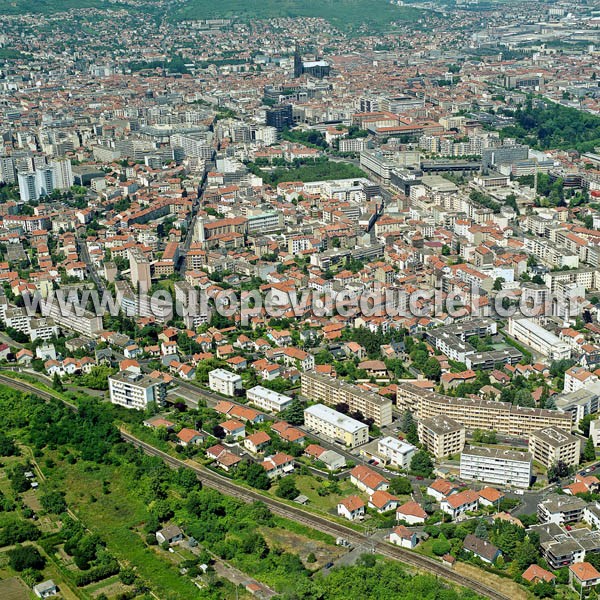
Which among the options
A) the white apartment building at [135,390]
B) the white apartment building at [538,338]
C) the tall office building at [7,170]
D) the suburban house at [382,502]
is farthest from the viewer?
the tall office building at [7,170]

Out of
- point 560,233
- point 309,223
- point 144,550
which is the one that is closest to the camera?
point 144,550

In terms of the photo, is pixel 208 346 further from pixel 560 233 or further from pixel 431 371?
pixel 560 233

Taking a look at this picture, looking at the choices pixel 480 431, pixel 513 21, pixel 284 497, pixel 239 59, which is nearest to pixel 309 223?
pixel 480 431

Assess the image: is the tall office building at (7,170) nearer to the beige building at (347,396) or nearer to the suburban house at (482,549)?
the beige building at (347,396)

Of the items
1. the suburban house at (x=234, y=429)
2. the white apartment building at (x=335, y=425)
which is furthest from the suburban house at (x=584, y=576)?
the suburban house at (x=234, y=429)

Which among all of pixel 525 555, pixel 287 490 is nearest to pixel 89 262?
pixel 287 490

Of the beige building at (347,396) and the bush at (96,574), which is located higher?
Answer: the beige building at (347,396)
